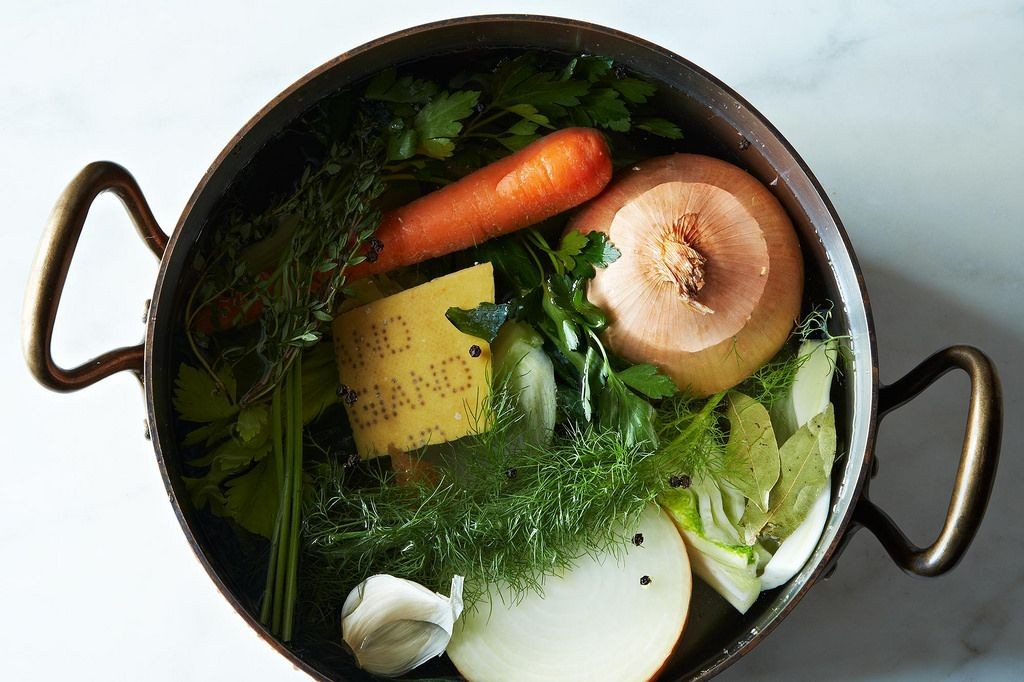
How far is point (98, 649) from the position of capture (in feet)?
4.25

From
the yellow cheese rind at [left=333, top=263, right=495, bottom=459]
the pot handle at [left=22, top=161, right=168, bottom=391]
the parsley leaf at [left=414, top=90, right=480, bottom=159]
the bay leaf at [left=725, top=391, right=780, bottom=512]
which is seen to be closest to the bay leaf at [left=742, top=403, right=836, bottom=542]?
the bay leaf at [left=725, top=391, right=780, bottom=512]

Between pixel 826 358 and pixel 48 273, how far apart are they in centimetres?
93

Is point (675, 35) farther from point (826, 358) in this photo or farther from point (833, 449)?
point (833, 449)

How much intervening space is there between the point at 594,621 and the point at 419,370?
1.31 feet

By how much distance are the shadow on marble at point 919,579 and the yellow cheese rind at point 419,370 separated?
550mm

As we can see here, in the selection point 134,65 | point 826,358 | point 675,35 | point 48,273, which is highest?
point 134,65

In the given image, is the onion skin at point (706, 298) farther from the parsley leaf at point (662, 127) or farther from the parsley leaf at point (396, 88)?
the parsley leaf at point (396, 88)

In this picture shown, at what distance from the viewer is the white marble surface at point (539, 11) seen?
51.0 inches

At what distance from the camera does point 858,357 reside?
1138mm

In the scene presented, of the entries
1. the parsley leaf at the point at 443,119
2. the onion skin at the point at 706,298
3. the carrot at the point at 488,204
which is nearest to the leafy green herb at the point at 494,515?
the onion skin at the point at 706,298

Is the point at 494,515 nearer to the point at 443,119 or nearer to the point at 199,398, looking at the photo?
the point at 199,398

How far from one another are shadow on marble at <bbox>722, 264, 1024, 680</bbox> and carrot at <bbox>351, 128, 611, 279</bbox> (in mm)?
495

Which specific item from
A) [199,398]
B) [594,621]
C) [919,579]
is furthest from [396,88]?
[919,579]

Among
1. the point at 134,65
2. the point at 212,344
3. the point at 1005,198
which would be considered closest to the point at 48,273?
the point at 212,344
